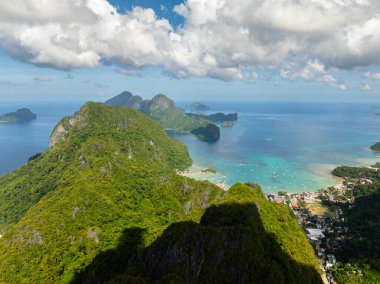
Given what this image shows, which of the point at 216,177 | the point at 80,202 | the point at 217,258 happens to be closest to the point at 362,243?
the point at 217,258

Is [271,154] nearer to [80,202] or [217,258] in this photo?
[80,202]

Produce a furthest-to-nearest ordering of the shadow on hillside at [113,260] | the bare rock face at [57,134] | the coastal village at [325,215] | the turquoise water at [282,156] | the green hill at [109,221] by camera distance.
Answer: the turquoise water at [282,156] < the bare rock face at [57,134] < the coastal village at [325,215] < the shadow on hillside at [113,260] < the green hill at [109,221]

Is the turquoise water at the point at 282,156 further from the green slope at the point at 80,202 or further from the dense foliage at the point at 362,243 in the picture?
the green slope at the point at 80,202

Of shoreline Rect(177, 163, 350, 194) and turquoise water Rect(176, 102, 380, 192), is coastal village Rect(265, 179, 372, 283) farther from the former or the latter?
turquoise water Rect(176, 102, 380, 192)

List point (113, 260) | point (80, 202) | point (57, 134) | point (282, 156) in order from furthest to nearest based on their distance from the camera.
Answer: point (282, 156)
point (57, 134)
point (80, 202)
point (113, 260)

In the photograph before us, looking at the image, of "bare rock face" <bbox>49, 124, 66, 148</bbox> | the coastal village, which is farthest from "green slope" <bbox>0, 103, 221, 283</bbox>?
the coastal village

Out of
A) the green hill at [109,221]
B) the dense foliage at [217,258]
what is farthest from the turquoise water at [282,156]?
the dense foliage at [217,258]
